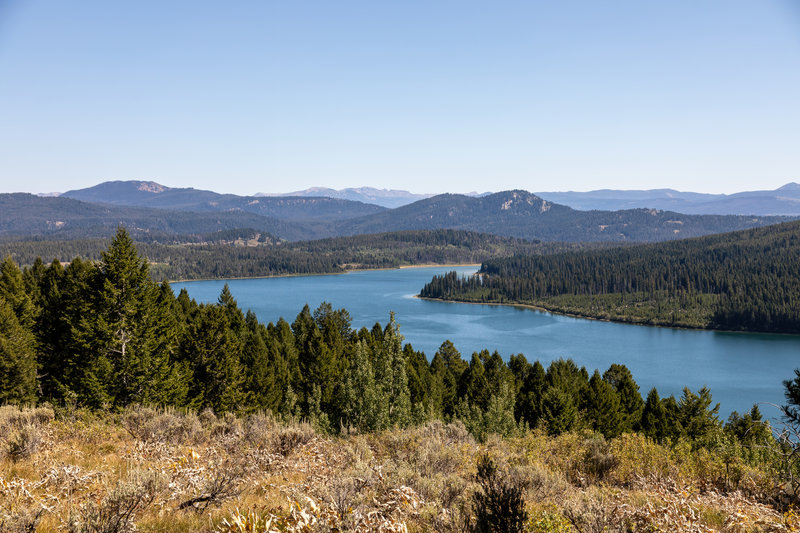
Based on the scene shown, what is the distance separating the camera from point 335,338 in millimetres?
53312

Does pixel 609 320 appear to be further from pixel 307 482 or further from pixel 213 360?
pixel 307 482

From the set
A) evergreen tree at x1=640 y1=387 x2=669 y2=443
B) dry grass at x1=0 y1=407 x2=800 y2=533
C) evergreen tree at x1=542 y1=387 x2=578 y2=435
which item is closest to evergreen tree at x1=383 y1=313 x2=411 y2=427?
dry grass at x1=0 y1=407 x2=800 y2=533

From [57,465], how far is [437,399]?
4044 centimetres

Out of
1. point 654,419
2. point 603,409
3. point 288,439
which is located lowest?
point 654,419

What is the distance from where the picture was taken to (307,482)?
29.9ft

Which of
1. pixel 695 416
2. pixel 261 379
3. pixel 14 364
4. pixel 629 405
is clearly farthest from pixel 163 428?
pixel 629 405

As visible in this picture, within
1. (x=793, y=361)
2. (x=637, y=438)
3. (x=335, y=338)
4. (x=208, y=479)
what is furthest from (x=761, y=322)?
(x=208, y=479)

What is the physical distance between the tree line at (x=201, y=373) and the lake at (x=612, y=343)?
90.7 ft

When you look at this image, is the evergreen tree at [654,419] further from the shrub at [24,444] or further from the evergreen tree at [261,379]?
the shrub at [24,444]

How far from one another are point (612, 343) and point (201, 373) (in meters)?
102

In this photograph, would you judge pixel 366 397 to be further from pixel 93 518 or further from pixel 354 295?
pixel 354 295

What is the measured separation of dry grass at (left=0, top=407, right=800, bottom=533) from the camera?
23.0 feet

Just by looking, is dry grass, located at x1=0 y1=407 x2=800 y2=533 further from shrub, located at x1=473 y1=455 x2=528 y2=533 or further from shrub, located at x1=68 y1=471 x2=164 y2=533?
shrub, located at x1=473 y1=455 x2=528 y2=533

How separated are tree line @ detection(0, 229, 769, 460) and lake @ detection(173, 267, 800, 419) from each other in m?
27.6
